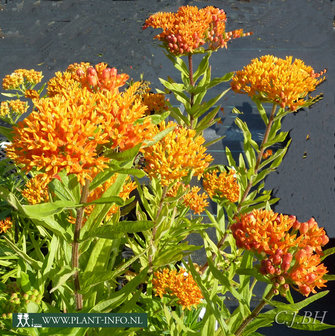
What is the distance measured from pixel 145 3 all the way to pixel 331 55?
4022mm

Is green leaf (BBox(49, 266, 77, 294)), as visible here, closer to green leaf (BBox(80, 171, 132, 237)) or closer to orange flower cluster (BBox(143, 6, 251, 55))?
green leaf (BBox(80, 171, 132, 237))

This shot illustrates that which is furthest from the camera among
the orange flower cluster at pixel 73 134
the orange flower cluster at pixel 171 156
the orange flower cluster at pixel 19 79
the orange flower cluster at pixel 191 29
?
the orange flower cluster at pixel 19 79

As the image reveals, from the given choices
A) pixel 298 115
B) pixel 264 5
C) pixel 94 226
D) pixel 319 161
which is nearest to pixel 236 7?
pixel 264 5

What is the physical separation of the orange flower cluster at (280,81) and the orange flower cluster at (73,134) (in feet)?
3.57

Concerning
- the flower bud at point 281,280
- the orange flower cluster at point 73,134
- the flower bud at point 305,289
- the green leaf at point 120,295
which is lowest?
the green leaf at point 120,295

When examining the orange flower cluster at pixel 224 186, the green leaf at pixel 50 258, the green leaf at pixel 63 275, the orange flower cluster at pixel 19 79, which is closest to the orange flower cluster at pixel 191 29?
the orange flower cluster at pixel 224 186

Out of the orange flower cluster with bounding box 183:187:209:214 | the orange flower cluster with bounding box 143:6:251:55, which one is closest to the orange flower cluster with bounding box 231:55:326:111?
the orange flower cluster with bounding box 143:6:251:55

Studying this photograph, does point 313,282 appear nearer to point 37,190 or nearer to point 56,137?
point 56,137

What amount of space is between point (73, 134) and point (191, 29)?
1.31 metres

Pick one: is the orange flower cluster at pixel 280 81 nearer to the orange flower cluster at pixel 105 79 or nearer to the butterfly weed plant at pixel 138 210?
the butterfly weed plant at pixel 138 210

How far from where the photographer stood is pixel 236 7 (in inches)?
263

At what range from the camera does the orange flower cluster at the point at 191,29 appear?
6.31 feet

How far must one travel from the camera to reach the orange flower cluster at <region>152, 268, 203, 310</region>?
164cm

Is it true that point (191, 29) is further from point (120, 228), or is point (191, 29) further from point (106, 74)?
point (120, 228)
